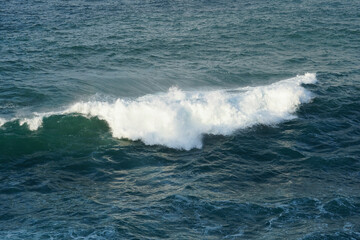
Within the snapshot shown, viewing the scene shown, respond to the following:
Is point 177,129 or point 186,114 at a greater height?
point 186,114

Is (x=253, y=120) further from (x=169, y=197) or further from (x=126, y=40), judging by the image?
(x=126, y=40)

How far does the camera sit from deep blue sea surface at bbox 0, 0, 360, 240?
14438 mm

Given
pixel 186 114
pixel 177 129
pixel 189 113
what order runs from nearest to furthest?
pixel 177 129
pixel 186 114
pixel 189 113

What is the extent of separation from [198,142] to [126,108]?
431cm

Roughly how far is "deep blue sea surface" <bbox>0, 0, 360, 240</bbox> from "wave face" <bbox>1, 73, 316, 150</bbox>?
0.08m

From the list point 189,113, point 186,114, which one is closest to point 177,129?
point 186,114

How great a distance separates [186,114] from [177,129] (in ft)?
4.65

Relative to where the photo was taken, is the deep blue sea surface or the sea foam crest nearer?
the deep blue sea surface

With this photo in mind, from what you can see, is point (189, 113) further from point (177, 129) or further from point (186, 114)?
point (177, 129)

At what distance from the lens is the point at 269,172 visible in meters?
17.6

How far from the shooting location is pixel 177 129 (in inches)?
818

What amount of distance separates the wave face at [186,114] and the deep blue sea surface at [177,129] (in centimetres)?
8

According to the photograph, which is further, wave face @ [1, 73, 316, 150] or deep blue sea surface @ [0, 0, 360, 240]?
wave face @ [1, 73, 316, 150]

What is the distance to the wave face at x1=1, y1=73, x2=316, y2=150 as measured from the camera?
20500mm
